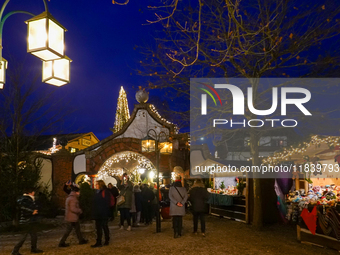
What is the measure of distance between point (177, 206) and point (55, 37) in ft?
20.7

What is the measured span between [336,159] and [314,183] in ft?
8.01

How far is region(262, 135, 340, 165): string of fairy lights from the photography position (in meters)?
10.4

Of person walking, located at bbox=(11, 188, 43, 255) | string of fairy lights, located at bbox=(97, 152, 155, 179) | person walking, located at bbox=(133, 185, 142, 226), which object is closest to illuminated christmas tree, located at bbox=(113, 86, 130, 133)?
string of fairy lights, located at bbox=(97, 152, 155, 179)

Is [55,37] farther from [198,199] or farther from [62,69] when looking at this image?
[198,199]

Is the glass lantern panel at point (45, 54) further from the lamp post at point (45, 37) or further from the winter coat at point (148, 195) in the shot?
the winter coat at point (148, 195)

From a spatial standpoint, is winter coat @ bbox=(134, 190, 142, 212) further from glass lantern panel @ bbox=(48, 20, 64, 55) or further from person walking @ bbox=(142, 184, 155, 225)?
glass lantern panel @ bbox=(48, 20, 64, 55)

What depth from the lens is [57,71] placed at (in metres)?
5.39

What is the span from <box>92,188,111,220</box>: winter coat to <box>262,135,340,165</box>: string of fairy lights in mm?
6998

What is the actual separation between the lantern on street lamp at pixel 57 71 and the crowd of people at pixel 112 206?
11.2ft

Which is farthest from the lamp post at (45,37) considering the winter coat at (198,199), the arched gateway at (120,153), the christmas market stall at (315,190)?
the arched gateway at (120,153)

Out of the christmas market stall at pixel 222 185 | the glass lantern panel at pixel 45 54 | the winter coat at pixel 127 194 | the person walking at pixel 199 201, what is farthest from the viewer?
the christmas market stall at pixel 222 185

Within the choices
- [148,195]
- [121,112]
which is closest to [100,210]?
Answer: [148,195]

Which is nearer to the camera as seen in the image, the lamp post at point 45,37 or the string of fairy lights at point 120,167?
the lamp post at point 45,37

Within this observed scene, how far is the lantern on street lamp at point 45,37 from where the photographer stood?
4551mm
